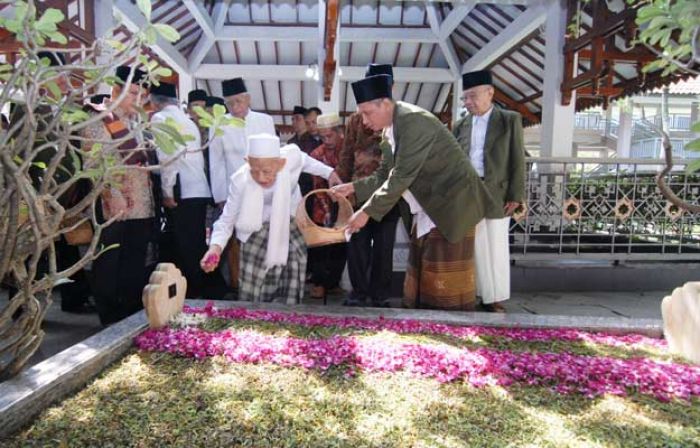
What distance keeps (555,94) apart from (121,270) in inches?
261

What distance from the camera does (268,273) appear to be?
3279mm

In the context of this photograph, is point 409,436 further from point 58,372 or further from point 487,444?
point 58,372

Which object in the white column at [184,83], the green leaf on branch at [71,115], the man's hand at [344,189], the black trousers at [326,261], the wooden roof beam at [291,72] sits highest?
the wooden roof beam at [291,72]

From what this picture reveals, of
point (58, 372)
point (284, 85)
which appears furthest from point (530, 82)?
point (58, 372)

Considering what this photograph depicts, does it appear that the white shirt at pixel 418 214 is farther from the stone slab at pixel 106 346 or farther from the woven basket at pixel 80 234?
the woven basket at pixel 80 234

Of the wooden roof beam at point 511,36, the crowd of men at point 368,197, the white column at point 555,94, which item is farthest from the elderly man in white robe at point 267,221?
the wooden roof beam at point 511,36

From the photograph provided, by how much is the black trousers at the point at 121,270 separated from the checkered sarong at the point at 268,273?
0.66m

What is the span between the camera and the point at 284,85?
14211mm

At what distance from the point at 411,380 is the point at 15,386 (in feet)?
4.65

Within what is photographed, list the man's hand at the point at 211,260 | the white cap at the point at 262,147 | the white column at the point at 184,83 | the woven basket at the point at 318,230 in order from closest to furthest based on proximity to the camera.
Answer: the man's hand at the point at 211,260 → the white cap at the point at 262,147 → the woven basket at the point at 318,230 → the white column at the point at 184,83

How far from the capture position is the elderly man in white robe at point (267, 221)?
2.96 meters

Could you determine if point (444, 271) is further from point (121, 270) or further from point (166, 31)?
point (166, 31)

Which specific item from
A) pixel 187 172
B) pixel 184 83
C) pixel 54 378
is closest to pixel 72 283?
pixel 187 172

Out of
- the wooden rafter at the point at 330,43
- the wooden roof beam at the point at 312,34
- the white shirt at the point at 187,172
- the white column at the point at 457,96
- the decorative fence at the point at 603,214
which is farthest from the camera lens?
the white column at the point at 457,96
